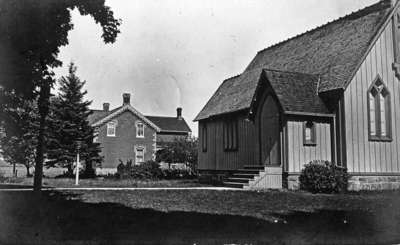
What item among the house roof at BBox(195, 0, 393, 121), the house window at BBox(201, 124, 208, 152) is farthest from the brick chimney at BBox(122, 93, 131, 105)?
the house window at BBox(201, 124, 208, 152)

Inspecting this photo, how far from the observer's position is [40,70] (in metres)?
9.42

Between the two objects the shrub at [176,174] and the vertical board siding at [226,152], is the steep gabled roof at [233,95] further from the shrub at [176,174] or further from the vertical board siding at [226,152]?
the shrub at [176,174]

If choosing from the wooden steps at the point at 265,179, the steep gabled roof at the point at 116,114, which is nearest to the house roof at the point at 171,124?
the steep gabled roof at the point at 116,114

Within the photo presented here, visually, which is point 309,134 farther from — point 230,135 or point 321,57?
point 230,135

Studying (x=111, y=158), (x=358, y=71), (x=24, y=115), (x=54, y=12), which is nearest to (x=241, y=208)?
(x=24, y=115)

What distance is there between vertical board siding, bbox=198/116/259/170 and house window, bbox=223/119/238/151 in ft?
1.08

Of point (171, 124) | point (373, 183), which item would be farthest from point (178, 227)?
point (171, 124)

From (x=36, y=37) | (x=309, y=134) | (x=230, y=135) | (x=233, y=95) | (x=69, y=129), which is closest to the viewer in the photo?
(x=36, y=37)

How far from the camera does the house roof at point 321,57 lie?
774 inches

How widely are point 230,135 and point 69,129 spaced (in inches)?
645

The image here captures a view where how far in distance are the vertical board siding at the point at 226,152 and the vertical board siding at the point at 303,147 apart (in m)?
3.14

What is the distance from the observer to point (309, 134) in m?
19.6

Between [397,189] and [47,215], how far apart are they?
15637 mm

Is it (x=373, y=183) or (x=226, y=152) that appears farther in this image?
(x=226, y=152)
